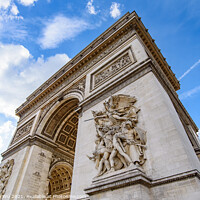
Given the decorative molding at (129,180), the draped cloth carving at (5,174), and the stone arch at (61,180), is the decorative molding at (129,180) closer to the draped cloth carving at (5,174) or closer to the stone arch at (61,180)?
the draped cloth carving at (5,174)

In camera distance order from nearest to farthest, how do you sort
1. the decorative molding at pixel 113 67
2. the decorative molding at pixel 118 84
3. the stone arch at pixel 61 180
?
the decorative molding at pixel 118 84 < the decorative molding at pixel 113 67 < the stone arch at pixel 61 180

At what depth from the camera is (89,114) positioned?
7.95m

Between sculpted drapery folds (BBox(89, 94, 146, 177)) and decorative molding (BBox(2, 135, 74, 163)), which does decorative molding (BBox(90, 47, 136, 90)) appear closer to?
sculpted drapery folds (BBox(89, 94, 146, 177))

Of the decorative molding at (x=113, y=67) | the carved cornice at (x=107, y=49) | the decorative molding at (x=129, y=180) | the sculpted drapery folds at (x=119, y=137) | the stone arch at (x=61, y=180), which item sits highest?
the carved cornice at (x=107, y=49)

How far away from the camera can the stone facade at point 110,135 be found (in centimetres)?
400

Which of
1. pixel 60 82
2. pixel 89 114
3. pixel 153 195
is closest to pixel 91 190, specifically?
pixel 153 195

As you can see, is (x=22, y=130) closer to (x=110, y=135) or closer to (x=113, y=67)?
(x=113, y=67)

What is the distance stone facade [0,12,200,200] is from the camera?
13.1ft

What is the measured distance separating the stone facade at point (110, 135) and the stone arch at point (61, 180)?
0.23 feet

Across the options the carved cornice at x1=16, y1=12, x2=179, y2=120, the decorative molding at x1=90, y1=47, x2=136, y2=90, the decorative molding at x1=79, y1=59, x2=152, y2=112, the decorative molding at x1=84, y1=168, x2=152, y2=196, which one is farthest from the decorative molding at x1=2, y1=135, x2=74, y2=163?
the decorative molding at x1=84, y1=168, x2=152, y2=196

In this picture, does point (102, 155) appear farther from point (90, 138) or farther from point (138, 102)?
point (138, 102)

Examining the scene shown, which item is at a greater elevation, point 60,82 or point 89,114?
point 60,82

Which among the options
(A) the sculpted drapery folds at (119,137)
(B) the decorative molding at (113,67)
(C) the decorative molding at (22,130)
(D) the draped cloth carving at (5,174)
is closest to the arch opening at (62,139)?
(C) the decorative molding at (22,130)

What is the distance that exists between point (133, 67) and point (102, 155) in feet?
13.1
